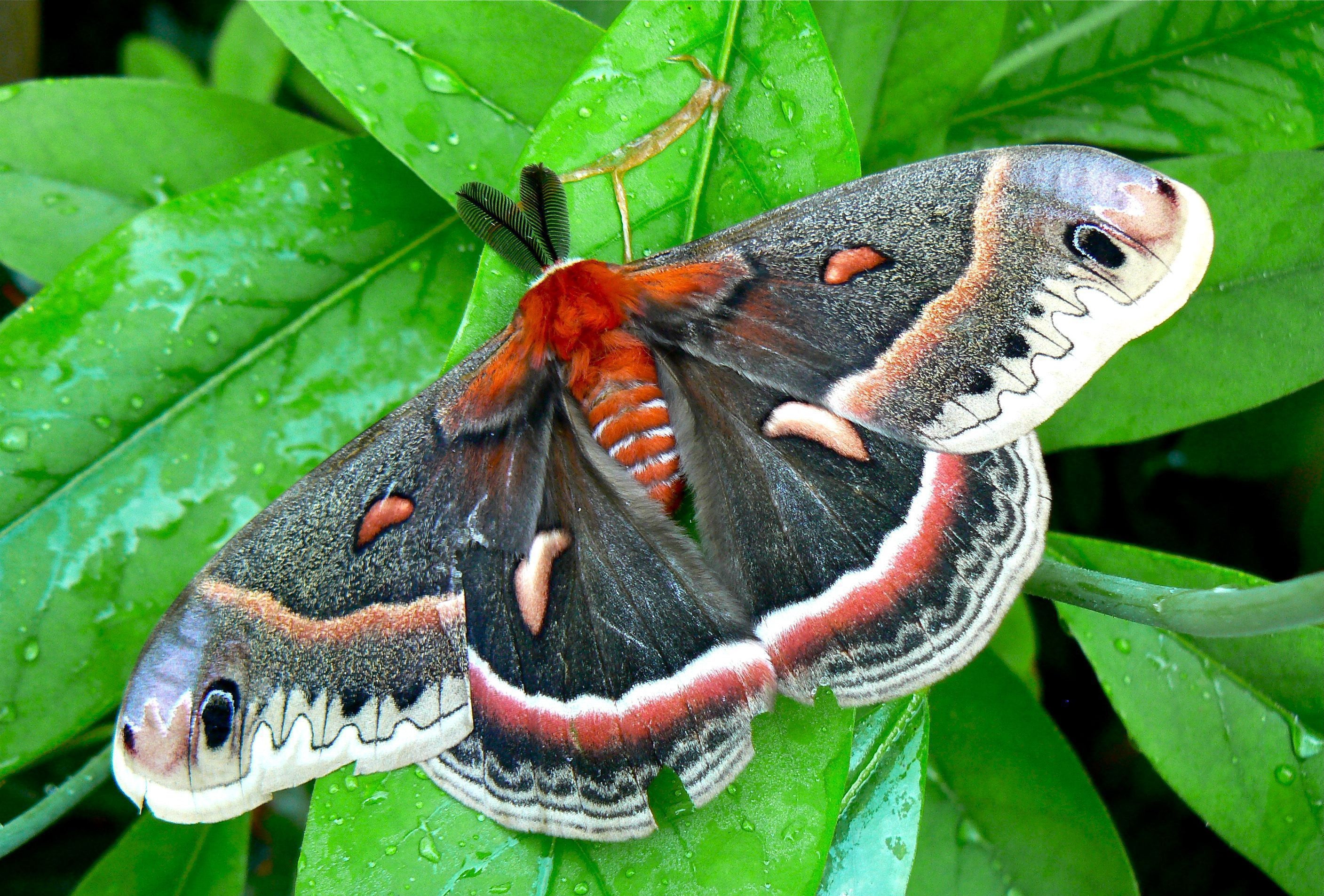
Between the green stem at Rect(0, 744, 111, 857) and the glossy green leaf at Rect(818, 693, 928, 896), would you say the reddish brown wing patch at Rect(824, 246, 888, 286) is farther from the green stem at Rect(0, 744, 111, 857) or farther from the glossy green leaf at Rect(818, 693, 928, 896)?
A: the green stem at Rect(0, 744, 111, 857)

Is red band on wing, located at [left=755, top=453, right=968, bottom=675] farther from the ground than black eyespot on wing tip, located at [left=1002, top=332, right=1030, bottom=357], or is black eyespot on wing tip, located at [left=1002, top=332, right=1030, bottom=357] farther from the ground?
black eyespot on wing tip, located at [left=1002, top=332, right=1030, bottom=357]

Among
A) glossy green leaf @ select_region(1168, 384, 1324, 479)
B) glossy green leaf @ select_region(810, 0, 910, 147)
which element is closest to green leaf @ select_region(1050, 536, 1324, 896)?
glossy green leaf @ select_region(1168, 384, 1324, 479)

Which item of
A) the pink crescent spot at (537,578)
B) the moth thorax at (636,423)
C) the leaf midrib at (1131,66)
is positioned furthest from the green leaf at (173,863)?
the leaf midrib at (1131,66)

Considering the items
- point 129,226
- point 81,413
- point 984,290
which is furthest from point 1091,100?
point 81,413

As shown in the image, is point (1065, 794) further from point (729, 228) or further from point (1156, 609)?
point (729, 228)

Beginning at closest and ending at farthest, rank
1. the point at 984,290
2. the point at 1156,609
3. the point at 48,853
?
1. the point at 1156,609
2. the point at 984,290
3. the point at 48,853

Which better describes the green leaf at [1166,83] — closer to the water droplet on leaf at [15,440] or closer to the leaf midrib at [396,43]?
the leaf midrib at [396,43]

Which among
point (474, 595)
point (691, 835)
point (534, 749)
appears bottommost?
point (691, 835)

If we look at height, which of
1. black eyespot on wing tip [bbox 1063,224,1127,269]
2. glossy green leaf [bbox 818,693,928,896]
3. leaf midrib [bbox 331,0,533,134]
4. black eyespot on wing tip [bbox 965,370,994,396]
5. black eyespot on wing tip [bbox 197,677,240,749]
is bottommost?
glossy green leaf [bbox 818,693,928,896]
